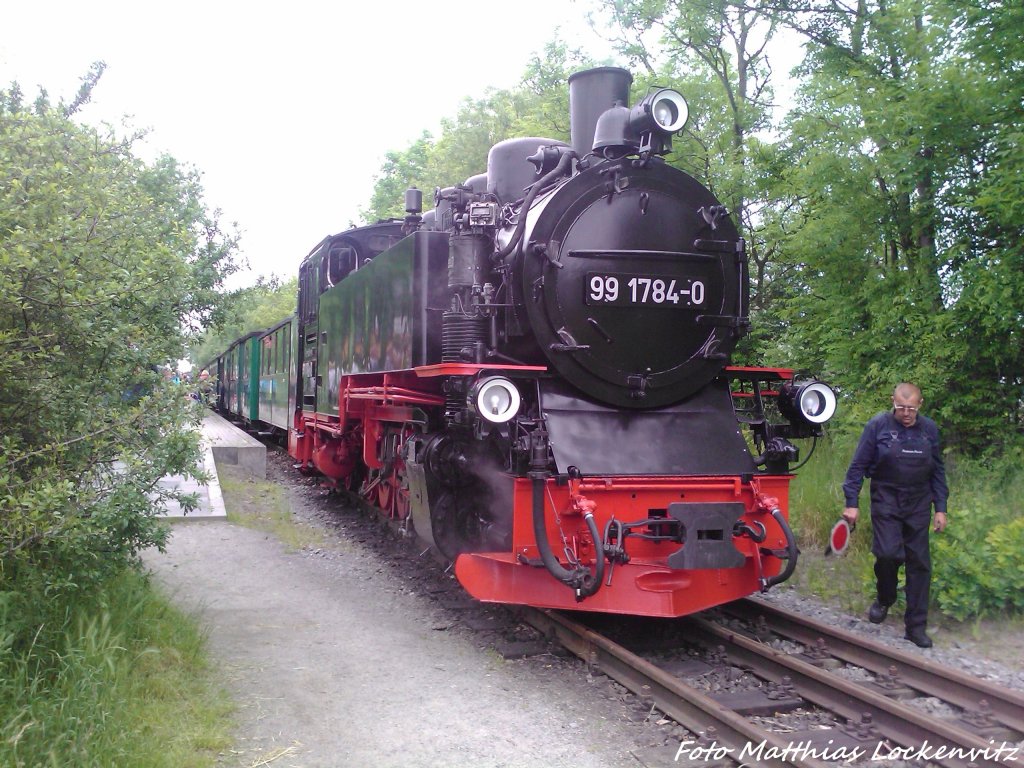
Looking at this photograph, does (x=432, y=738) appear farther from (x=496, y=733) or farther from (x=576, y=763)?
(x=576, y=763)

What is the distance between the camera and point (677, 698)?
3.96m

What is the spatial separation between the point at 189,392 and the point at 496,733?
236cm

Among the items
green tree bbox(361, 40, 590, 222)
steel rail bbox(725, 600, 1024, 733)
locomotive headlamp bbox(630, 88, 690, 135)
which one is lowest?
steel rail bbox(725, 600, 1024, 733)

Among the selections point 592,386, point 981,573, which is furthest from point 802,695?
point 592,386

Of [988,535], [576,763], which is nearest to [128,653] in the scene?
[576,763]

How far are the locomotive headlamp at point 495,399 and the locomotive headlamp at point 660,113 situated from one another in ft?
6.23

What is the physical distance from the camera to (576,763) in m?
3.52

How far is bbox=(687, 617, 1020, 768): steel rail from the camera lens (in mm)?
3369

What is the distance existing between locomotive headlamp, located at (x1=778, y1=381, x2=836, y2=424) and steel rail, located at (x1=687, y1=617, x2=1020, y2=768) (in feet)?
5.11

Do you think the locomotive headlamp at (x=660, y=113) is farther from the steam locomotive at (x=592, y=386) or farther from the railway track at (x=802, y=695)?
the railway track at (x=802, y=695)

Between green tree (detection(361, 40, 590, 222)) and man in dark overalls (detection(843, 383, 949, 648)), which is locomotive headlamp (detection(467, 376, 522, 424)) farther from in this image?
green tree (detection(361, 40, 590, 222))

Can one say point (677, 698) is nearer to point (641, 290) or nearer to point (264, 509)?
point (641, 290)

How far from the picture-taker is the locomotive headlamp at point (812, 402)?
5.61 meters

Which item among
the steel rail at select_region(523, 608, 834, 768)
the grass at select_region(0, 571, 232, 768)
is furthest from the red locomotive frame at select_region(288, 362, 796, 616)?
the grass at select_region(0, 571, 232, 768)
